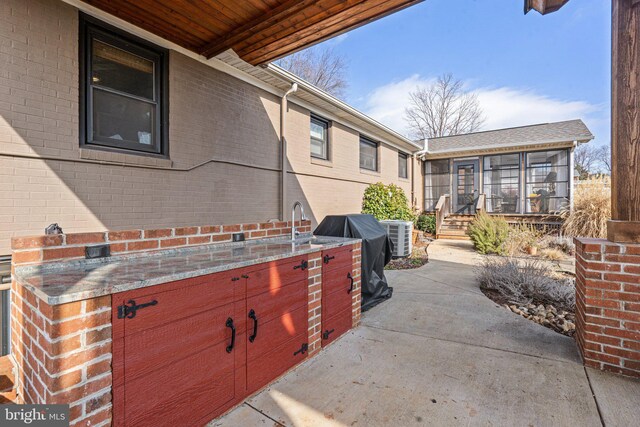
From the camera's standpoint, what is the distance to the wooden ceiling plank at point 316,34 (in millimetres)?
3217

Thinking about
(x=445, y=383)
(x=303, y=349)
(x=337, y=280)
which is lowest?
(x=445, y=383)

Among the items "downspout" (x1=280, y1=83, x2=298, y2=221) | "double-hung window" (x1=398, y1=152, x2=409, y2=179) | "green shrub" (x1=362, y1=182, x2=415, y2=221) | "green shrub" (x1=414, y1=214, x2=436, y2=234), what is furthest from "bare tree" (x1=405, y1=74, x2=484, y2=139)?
"downspout" (x1=280, y1=83, x2=298, y2=221)

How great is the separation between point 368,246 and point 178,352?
284cm

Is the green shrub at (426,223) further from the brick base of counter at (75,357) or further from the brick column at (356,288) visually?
the brick base of counter at (75,357)

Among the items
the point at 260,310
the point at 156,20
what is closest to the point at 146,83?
the point at 156,20

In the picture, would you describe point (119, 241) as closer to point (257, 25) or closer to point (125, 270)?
point (125, 270)

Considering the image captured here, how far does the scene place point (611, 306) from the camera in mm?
2488

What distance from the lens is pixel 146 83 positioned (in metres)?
3.86

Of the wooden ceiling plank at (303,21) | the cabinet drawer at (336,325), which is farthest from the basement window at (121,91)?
the cabinet drawer at (336,325)

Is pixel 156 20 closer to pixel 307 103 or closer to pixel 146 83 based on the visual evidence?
pixel 146 83

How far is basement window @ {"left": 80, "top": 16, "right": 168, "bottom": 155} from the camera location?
10.8 ft

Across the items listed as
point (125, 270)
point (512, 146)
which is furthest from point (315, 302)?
point (512, 146)

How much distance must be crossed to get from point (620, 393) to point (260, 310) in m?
2.66

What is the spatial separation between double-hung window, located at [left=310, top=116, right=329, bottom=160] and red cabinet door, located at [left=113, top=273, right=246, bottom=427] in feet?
18.0
